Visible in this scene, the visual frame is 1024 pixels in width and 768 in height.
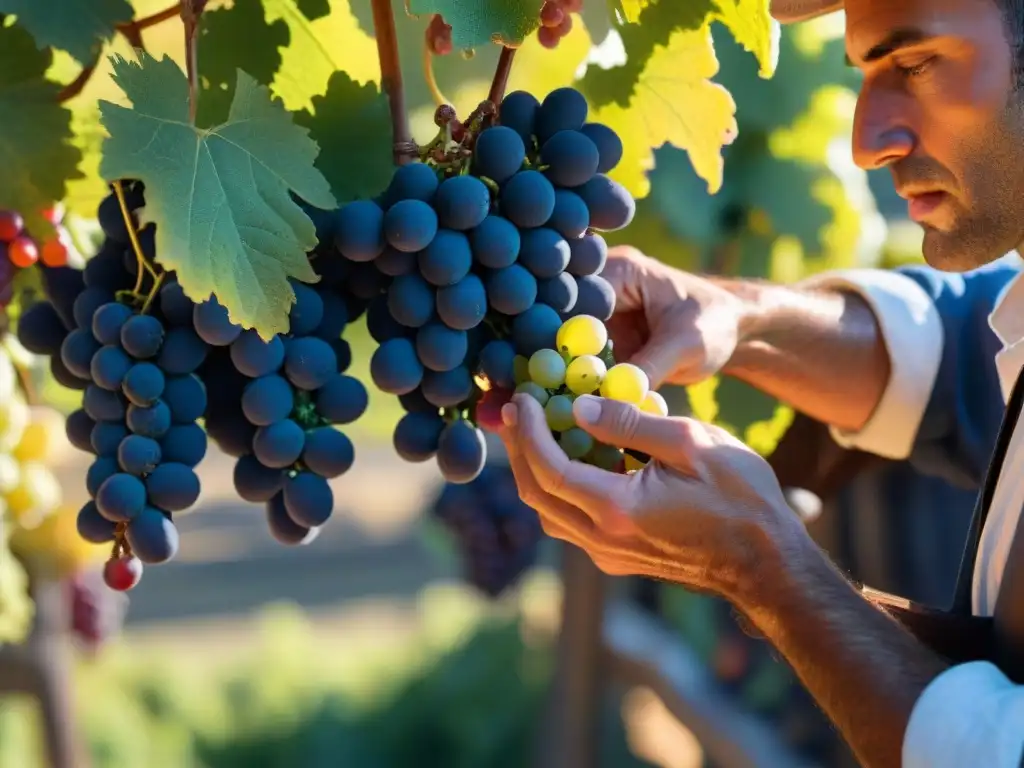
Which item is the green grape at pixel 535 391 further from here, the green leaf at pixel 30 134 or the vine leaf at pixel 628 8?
the green leaf at pixel 30 134

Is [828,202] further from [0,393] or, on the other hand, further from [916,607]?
[0,393]

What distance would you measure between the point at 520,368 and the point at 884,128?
0.33 meters

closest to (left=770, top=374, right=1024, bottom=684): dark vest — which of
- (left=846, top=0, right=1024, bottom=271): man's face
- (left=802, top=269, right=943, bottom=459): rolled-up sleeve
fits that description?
(left=846, top=0, right=1024, bottom=271): man's face

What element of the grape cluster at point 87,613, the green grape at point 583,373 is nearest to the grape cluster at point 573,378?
the green grape at point 583,373

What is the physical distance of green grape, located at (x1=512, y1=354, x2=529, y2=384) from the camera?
771mm

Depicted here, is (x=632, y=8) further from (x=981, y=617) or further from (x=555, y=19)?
(x=981, y=617)

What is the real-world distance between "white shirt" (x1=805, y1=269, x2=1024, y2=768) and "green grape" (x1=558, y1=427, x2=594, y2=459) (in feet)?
0.84

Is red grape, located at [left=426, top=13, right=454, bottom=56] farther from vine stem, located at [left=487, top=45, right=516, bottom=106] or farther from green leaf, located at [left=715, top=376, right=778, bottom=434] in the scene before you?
green leaf, located at [left=715, top=376, right=778, bottom=434]

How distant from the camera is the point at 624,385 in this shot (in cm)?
76

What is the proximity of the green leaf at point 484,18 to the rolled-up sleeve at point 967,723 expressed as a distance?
0.46m

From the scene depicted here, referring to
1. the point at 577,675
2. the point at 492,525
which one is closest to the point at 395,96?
the point at 492,525

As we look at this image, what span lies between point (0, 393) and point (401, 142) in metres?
0.59

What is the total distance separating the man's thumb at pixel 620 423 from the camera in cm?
73

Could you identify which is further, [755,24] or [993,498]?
[993,498]
